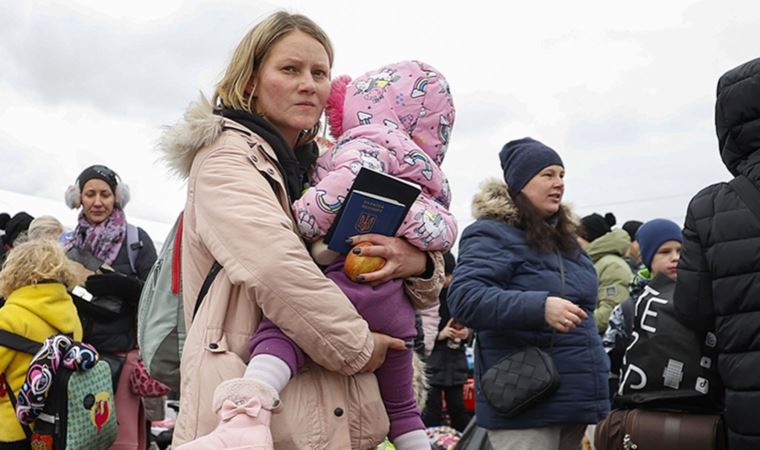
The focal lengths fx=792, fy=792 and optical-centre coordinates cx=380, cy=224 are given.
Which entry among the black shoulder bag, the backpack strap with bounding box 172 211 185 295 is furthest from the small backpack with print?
the backpack strap with bounding box 172 211 185 295

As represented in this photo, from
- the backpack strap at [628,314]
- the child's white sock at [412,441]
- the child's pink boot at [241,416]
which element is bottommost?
the backpack strap at [628,314]

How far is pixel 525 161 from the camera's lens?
395 cm

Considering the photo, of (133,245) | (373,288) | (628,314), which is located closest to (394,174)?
(373,288)

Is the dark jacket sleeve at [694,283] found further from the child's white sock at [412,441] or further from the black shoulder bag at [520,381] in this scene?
the child's white sock at [412,441]

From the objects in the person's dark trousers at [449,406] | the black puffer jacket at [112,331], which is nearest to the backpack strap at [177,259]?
the black puffer jacket at [112,331]

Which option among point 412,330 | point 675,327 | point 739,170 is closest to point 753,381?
point 675,327

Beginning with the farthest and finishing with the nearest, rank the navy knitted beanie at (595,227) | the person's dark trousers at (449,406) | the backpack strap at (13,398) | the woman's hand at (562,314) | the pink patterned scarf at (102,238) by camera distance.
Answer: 1. the person's dark trousers at (449,406)
2. the navy knitted beanie at (595,227)
3. the pink patterned scarf at (102,238)
4. the backpack strap at (13,398)
5. the woman's hand at (562,314)

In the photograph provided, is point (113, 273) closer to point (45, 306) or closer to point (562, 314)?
point (45, 306)

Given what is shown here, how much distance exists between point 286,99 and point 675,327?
5.96 feet

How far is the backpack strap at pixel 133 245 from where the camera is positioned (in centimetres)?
505

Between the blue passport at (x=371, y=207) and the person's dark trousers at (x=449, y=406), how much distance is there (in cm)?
548

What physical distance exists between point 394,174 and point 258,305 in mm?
523

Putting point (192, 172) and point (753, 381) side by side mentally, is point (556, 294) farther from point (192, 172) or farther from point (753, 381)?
point (192, 172)

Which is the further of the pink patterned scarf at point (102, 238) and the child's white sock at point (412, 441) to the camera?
the pink patterned scarf at point (102, 238)
